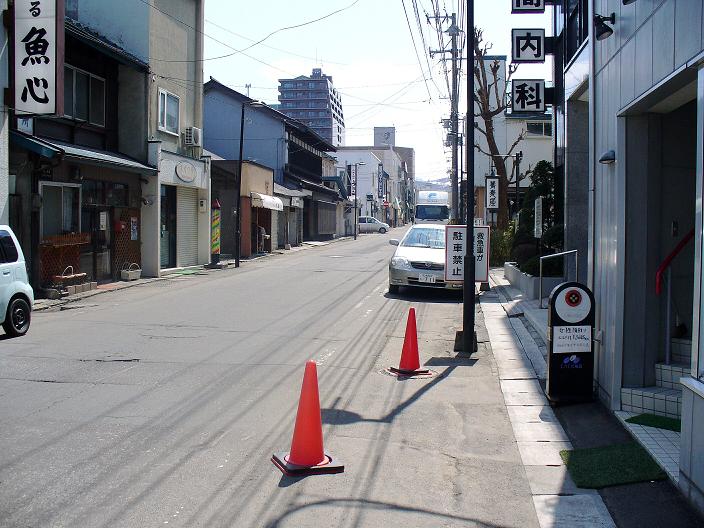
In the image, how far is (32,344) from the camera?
440 inches

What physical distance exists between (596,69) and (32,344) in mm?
8826

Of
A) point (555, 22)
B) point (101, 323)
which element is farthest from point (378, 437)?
point (555, 22)

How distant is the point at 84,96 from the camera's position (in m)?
20.9

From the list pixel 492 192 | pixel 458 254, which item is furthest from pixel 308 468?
pixel 492 192

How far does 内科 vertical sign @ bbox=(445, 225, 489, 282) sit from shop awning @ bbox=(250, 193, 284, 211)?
21859 millimetres

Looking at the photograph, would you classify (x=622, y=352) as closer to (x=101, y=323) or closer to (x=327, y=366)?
(x=327, y=366)

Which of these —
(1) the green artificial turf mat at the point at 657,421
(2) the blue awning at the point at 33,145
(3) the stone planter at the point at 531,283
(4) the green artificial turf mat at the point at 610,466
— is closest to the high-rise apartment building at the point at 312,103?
(3) the stone planter at the point at 531,283

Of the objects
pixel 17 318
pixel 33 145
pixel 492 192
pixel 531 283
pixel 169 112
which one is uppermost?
pixel 169 112

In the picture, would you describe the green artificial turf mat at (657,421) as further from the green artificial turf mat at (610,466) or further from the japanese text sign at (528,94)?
the japanese text sign at (528,94)

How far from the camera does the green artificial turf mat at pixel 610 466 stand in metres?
5.59

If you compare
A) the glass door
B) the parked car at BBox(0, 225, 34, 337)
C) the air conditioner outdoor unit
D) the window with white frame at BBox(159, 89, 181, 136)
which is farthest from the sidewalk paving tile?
the air conditioner outdoor unit

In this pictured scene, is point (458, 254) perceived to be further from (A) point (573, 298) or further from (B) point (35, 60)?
(B) point (35, 60)

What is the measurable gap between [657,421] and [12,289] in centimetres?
962

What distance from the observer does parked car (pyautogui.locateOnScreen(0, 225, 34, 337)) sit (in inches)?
455
